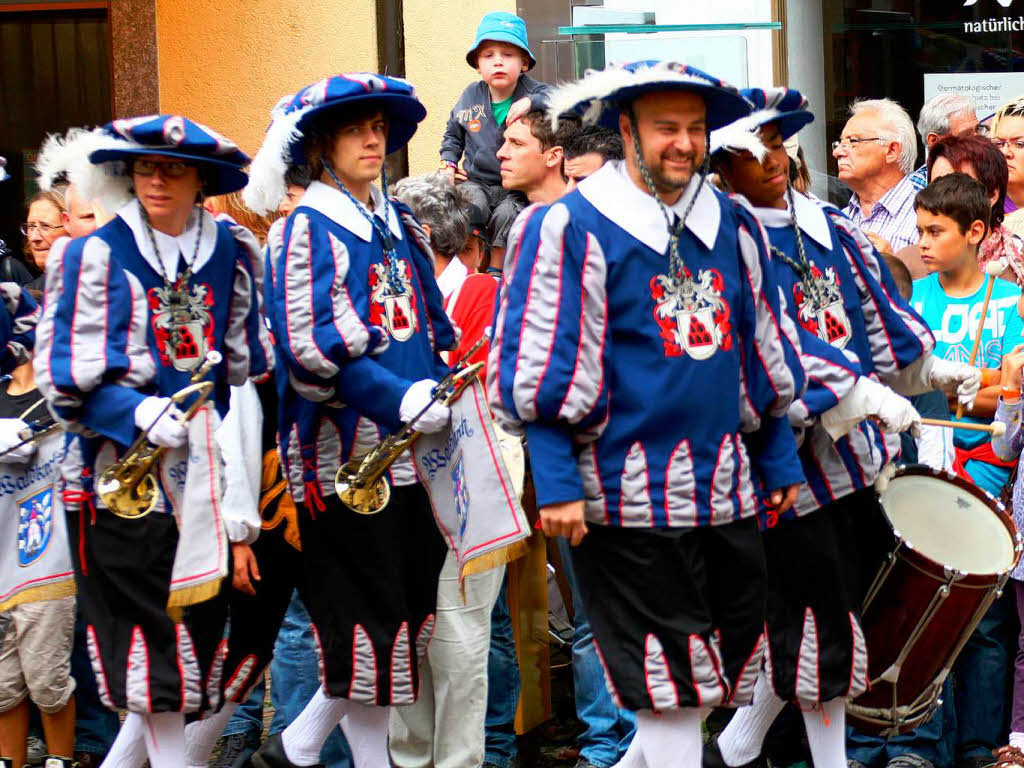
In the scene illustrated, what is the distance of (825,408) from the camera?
4672 mm

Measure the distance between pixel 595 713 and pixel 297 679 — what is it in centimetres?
103

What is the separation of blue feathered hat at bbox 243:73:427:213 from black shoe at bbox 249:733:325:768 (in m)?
1.65

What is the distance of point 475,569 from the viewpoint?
4.70 meters

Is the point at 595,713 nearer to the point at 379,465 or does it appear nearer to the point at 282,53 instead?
the point at 379,465

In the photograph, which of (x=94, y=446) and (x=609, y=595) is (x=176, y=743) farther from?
(x=609, y=595)

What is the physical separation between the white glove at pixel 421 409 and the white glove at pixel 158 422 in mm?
606

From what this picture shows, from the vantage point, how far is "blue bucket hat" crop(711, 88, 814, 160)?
4660mm

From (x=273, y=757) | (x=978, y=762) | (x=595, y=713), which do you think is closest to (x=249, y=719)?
(x=273, y=757)

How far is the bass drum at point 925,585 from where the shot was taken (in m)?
4.81

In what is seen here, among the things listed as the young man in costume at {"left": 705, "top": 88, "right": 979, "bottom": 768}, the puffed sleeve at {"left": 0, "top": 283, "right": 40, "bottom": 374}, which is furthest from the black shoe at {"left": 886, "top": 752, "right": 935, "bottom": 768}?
the puffed sleeve at {"left": 0, "top": 283, "right": 40, "bottom": 374}

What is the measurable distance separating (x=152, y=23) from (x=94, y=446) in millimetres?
5628

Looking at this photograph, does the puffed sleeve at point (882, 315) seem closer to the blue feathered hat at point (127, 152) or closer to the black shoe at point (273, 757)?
the blue feathered hat at point (127, 152)

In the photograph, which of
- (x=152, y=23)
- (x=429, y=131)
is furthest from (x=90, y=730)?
(x=152, y=23)

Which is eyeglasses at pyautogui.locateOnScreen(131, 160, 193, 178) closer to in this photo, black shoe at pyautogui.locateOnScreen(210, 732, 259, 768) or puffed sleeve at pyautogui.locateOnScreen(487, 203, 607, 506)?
puffed sleeve at pyautogui.locateOnScreen(487, 203, 607, 506)
